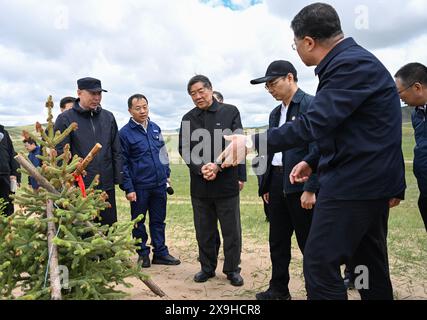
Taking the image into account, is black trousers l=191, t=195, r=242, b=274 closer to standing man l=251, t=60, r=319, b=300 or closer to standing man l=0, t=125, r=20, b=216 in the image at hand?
standing man l=251, t=60, r=319, b=300

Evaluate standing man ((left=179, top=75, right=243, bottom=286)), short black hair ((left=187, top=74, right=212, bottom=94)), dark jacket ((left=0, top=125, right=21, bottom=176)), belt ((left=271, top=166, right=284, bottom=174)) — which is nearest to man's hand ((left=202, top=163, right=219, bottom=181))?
standing man ((left=179, top=75, right=243, bottom=286))

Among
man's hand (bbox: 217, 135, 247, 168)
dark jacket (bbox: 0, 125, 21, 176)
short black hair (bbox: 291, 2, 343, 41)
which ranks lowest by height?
man's hand (bbox: 217, 135, 247, 168)

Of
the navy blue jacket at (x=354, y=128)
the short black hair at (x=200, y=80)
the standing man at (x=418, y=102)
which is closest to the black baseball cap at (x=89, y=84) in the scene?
the short black hair at (x=200, y=80)

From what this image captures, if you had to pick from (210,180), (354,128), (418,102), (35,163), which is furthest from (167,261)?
(354,128)

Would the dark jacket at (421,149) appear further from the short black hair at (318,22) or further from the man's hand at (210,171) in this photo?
the man's hand at (210,171)

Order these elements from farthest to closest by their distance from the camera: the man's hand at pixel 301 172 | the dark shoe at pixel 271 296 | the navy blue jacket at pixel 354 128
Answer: the dark shoe at pixel 271 296
the man's hand at pixel 301 172
the navy blue jacket at pixel 354 128

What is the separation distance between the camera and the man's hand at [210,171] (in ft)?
15.5

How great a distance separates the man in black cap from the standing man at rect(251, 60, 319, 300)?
2083 mm

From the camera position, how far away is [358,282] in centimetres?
308

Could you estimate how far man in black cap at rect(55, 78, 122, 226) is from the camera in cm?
503

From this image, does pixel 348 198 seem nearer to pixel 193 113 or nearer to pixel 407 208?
pixel 193 113

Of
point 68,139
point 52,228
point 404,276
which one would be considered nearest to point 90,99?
point 68,139

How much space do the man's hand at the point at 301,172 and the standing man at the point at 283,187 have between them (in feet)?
1.17

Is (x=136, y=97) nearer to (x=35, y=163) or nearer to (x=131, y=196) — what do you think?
(x=131, y=196)
